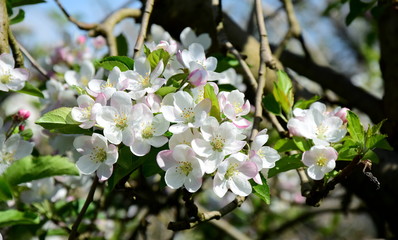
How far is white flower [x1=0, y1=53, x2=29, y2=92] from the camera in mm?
1038

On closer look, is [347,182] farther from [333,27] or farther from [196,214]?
[333,27]

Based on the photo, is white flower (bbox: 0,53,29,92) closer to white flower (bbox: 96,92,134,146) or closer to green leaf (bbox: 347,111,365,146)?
white flower (bbox: 96,92,134,146)

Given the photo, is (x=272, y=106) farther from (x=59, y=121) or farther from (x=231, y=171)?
(x=59, y=121)

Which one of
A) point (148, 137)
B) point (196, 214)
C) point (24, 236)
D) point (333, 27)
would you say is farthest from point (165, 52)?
point (333, 27)

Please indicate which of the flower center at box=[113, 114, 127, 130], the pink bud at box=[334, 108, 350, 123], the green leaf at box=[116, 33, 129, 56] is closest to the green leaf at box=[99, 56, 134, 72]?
the flower center at box=[113, 114, 127, 130]

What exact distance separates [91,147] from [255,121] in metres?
0.36

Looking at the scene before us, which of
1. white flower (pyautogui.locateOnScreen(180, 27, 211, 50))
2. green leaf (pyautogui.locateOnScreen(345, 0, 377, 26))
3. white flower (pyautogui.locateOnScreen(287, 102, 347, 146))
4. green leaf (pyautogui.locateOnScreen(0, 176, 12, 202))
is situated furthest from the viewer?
green leaf (pyautogui.locateOnScreen(345, 0, 377, 26))

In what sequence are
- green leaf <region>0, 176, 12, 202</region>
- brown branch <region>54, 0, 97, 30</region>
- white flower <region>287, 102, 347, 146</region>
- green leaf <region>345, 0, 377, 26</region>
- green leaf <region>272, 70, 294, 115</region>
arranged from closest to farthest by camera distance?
green leaf <region>0, 176, 12, 202</region> → white flower <region>287, 102, 347, 146</region> → green leaf <region>272, 70, 294, 115</region> → brown branch <region>54, 0, 97, 30</region> → green leaf <region>345, 0, 377, 26</region>

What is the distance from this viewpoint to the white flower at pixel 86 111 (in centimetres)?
88

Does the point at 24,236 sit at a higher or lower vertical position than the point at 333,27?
higher

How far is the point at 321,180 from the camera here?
103 cm

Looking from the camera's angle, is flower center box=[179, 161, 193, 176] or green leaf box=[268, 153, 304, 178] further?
green leaf box=[268, 153, 304, 178]

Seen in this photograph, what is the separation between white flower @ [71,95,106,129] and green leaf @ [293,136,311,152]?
0.41 m

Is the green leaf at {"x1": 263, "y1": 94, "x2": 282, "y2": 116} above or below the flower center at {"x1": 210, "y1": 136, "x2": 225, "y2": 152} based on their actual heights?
below
